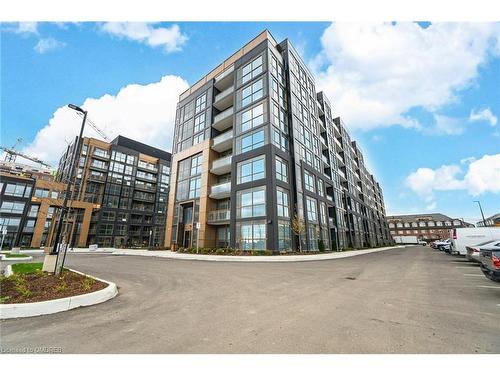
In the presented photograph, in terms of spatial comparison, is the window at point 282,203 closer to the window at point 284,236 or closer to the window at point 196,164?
the window at point 284,236

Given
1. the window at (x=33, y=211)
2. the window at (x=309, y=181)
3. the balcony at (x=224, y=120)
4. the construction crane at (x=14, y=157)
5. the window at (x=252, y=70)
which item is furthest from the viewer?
the construction crane at (x=14, y=157)

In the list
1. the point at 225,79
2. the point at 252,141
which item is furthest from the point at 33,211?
the point at 252,141

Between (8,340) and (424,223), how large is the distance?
142m

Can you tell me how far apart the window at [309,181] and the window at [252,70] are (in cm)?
1434

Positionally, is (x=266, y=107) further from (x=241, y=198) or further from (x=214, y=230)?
(x=214, y=230)

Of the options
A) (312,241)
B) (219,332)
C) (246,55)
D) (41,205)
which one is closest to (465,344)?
(219,332)

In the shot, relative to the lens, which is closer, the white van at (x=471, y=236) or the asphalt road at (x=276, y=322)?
the asphalt road at (x=276, y=322)

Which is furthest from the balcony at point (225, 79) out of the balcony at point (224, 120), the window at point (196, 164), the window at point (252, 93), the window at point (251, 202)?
the window at point (251, 202)

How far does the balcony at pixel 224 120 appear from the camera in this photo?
30.8 meters

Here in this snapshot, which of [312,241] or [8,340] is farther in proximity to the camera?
[312,241]

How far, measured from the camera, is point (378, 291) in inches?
285

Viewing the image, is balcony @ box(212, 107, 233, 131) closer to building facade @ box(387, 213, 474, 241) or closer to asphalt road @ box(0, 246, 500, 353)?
asphalt road @ box(0, 246, 500, 353)

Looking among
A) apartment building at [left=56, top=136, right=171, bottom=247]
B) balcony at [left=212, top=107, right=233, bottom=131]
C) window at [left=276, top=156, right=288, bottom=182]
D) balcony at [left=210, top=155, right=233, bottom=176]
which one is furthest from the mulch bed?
apartment building at [left=56, top=136, right=171, bottom=247]

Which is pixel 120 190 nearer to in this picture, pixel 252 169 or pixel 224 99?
pixel 224 99
